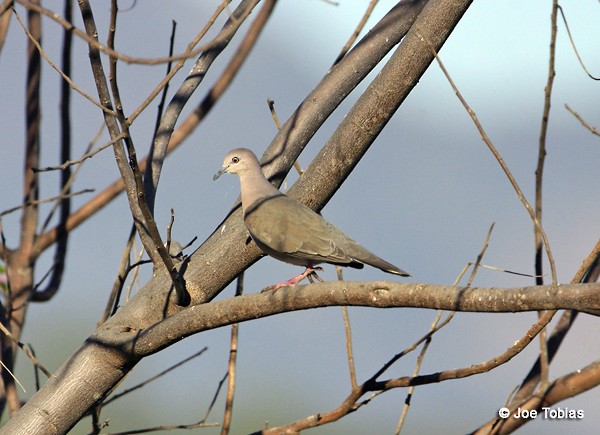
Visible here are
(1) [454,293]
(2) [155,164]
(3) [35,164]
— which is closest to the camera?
(1) [454,293]

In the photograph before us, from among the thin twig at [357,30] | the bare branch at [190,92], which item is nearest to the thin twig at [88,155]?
the bare branch at [190,92]

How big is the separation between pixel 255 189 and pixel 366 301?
198 centimetres

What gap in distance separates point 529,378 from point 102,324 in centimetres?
193

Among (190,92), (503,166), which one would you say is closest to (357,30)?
(190,92)

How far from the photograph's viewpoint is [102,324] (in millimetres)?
3521

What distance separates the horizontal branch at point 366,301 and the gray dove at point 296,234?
3.33 ft

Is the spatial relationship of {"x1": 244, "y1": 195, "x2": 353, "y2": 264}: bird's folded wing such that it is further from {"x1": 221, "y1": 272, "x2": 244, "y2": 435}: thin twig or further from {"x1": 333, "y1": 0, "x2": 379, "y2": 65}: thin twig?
{"x1": 333, "y1": 0, "x2": 379, "y2": 65}: thin twig

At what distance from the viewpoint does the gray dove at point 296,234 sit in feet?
13.3

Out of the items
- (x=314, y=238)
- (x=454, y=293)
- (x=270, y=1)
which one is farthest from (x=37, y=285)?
(x=454, y=293)

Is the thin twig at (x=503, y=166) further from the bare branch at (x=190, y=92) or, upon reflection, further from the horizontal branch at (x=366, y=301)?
the bare branch at (x=190, y=92)

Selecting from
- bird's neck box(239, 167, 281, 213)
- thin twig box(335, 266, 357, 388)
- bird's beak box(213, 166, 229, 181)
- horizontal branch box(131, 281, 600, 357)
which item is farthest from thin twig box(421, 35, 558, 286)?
bird's beak box(213, 166, 229, 181)

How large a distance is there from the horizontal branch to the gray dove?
1015 millimetres

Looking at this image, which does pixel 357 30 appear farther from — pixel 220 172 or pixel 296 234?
pixel 220 172

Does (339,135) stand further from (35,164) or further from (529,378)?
(35,164)
